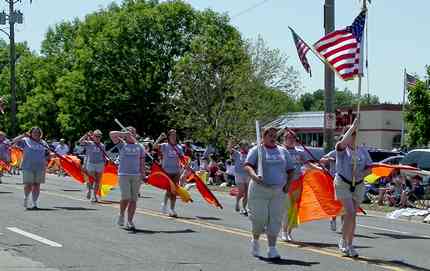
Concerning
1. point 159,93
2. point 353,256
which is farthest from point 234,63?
point 353,256

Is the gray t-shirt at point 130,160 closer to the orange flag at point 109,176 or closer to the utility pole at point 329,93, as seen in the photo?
the orange flag at point 109,176

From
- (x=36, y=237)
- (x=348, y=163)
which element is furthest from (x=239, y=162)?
(x=348, y=163)

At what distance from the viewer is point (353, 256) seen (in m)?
11.9

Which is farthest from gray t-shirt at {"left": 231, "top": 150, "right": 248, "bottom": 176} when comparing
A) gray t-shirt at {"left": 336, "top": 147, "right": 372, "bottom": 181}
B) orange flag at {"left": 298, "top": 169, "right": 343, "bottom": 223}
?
gray t-shirt at {"left": 336, "top": 147, "right": 372, "bottom": 181}

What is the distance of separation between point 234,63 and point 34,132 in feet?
84.2

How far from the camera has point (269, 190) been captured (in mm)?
11523

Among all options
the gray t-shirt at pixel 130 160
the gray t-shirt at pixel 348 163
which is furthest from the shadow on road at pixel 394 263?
the gray t-shirt at pixel 130 160

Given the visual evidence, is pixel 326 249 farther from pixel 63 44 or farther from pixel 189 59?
pixel 63 44

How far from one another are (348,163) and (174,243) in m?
3.11

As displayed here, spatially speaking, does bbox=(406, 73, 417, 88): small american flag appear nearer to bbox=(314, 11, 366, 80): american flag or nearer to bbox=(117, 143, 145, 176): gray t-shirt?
bbox=(314, 11, 366, 80): american flag

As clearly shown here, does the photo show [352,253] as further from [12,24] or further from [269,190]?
[12,24]

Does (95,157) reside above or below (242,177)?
above

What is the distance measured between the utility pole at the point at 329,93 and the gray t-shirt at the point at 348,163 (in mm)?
12464

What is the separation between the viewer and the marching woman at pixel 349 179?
1181cm
